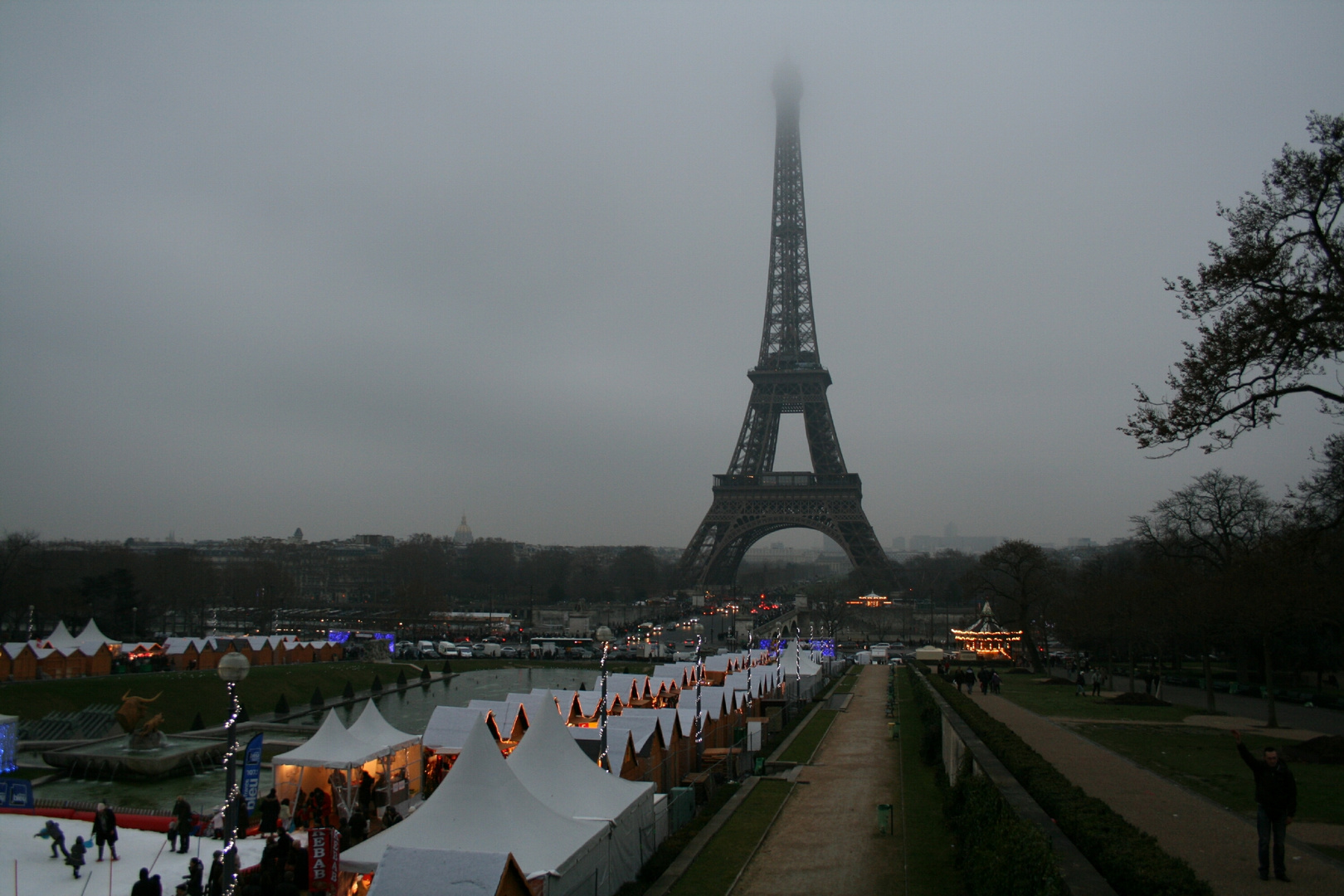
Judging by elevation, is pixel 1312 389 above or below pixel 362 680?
above

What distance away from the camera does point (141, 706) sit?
25.3m

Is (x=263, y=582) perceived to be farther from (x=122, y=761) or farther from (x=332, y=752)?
(x=332, y=752)

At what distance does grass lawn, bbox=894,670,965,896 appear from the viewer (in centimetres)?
1152

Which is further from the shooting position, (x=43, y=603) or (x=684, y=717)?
(x=43, y=603)

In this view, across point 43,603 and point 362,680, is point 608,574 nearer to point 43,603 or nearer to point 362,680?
point 43,603

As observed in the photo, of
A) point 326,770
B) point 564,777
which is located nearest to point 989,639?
point 326,770

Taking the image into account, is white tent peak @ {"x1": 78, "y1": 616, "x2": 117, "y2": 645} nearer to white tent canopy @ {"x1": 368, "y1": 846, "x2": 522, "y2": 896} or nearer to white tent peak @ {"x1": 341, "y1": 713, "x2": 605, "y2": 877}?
white tent peak @ {"x1": 341, "y1": 713, "x2": 605, "y2": 877}

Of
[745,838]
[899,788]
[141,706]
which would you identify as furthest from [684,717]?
[141,706]

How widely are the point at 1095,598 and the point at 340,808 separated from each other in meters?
34.8

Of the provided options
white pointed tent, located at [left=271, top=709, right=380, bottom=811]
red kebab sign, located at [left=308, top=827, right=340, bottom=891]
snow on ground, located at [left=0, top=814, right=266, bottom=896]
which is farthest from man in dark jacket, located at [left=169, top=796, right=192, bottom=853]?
red kebab sign, located at [left=308, top=827, right=340, bottom=891]

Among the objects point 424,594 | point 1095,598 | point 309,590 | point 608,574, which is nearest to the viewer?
point 1095,598

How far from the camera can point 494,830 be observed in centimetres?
1075

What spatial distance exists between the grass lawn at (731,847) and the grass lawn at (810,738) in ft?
15.7

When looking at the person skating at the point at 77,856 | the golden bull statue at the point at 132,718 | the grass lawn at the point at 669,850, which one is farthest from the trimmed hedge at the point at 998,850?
the golden bull statue at the point at 132,718
